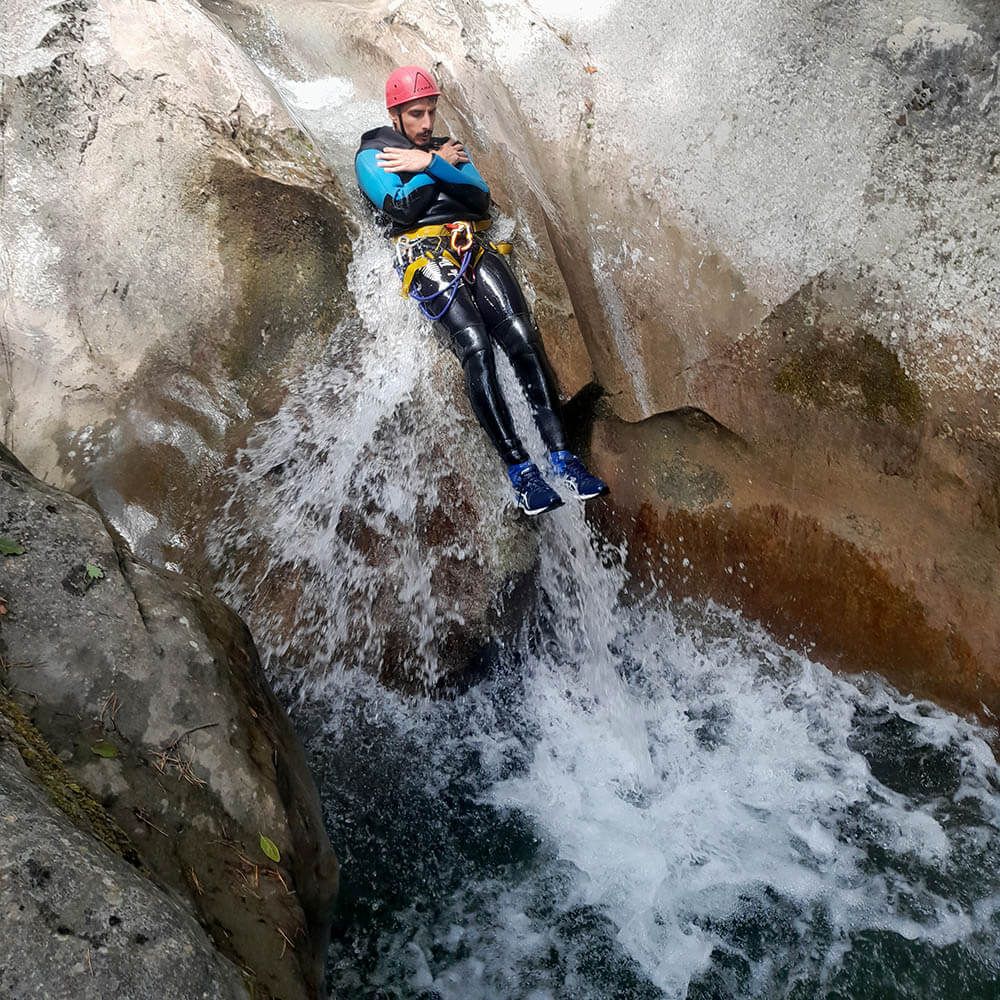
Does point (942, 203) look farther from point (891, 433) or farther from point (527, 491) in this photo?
point (527, 491)

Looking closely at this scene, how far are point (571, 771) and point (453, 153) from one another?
354 centimetres

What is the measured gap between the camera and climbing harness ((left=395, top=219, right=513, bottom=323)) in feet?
16.4

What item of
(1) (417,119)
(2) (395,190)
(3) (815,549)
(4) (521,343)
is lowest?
(3) (815,549)

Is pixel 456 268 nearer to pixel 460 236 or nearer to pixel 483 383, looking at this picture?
pixel 460 236

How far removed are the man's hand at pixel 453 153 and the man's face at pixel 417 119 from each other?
103 mm

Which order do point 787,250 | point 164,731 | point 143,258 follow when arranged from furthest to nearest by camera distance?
point 143,258
point 787,250
point 164,731

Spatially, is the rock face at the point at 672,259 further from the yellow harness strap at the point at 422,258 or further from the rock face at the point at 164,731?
the rock face at the point at 164,731

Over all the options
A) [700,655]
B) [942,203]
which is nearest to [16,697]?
[700,655]

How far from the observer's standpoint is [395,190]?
16.3 feet

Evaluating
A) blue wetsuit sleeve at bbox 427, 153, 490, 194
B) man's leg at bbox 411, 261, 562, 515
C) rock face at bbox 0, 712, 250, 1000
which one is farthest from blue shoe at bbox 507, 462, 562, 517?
Result: rock face at bbox 0, 712, 250, 1000

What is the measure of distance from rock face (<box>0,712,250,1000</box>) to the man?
3055mm

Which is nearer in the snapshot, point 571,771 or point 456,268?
point 571,771

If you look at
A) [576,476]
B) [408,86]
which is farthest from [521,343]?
[408,86]

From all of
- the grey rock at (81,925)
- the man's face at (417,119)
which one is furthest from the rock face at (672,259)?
the grey rock at (81,925)
